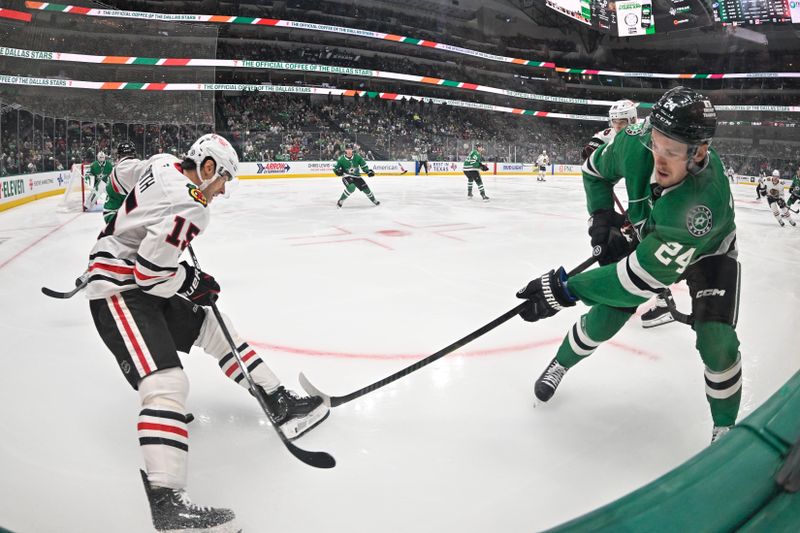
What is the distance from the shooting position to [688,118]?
156cm

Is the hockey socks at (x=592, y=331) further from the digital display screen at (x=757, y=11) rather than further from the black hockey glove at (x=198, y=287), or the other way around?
the digital display screen at (x=757, y=11)

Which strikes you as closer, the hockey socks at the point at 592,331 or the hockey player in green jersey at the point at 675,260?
the hockey player in green jersey at the point at 675,260

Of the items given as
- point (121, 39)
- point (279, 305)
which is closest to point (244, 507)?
point (279, 305)

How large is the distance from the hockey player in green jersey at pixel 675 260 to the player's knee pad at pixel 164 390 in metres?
1.17

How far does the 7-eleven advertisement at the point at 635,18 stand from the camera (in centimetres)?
3089

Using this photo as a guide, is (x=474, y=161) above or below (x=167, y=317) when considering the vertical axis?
above

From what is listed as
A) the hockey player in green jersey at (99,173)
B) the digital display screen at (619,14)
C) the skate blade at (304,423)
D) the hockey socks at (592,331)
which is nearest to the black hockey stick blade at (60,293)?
the skate blade at (304,423)

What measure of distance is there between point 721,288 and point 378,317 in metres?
2.15

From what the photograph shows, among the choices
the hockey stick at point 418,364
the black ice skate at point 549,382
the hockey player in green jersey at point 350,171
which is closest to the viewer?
the hockey stick at point 418,364

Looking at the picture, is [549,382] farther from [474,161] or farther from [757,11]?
[474,161]

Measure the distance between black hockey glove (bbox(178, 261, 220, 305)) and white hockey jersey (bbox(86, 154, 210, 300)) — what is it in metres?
0.12

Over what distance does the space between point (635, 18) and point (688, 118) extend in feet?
118

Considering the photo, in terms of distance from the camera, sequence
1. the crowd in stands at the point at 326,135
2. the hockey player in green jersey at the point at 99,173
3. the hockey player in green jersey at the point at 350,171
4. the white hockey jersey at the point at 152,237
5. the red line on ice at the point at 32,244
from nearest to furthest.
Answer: the white hockey jersey at the point at 152,237, the red line on ice at the point at 32,244, the hockey player in green jersey at the point at 99,173, the hockey player in green jersey at the point at 350,171, the crowd in stands at the point at 326,135

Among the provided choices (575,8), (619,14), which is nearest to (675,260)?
(575,8)
